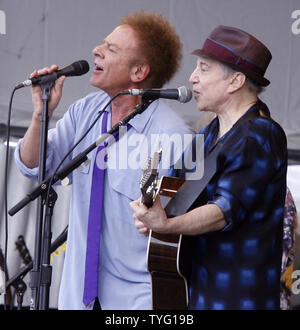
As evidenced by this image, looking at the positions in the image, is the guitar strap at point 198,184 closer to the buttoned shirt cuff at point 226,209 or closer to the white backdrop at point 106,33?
the buttoned shirt cuff at point 226,209

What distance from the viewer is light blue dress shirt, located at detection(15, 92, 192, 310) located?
2.44 m

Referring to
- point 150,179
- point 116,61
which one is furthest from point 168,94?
point 116,61

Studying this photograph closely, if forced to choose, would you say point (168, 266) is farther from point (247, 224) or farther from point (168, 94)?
point (168, 94)

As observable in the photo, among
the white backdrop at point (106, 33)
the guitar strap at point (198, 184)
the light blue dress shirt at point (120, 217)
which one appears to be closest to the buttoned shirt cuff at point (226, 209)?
the guitar strap at point (198, 184)

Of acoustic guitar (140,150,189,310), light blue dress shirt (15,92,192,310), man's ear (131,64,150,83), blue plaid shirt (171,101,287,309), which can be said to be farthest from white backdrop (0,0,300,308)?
blue plaid shirt (171,101,287,309)

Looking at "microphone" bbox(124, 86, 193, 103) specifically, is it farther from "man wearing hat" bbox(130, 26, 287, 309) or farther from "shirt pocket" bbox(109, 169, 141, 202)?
"shirt pocket" bbox(109, 169, 141, 202)

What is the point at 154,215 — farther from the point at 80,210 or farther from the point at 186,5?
the point at 186,5

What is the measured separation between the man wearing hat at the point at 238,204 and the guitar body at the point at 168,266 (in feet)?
0.16

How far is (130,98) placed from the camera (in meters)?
2.61

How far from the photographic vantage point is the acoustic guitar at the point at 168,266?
215cm

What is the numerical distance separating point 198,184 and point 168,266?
0.32 meters

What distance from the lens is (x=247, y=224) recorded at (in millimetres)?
2016

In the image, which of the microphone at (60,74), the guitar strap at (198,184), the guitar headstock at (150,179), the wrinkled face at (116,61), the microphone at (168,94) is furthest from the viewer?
the wrinkled face at (116,61)

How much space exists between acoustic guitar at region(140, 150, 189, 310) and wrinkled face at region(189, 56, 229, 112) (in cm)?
31
